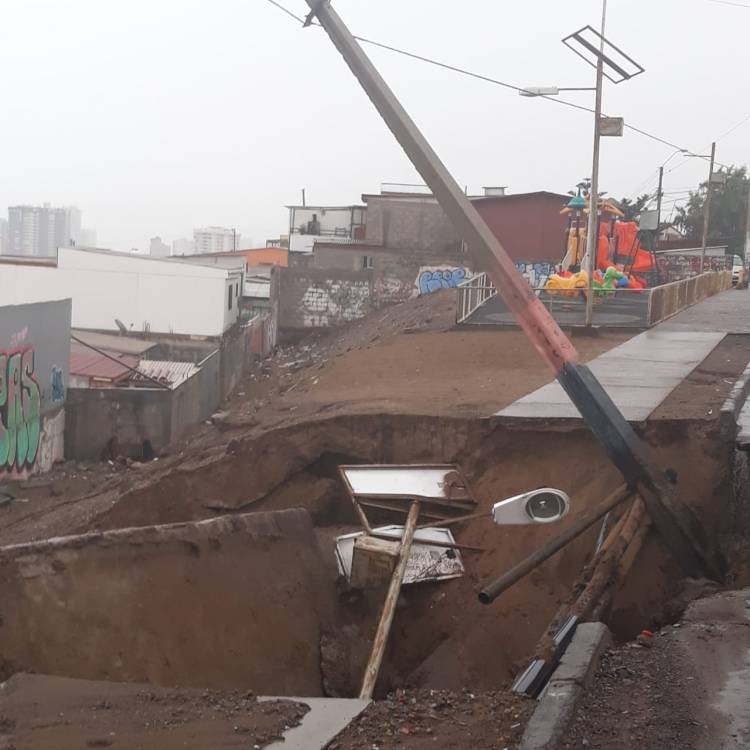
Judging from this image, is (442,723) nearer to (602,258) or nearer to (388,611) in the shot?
(388,611)

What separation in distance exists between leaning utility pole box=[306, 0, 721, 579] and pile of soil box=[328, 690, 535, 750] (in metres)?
3.60

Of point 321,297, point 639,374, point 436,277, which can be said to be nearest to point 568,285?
point 639,374

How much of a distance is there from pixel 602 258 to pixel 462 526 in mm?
21526

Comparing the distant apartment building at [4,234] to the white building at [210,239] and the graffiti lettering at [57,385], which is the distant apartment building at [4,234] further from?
the graffiti lettering at [57,385]

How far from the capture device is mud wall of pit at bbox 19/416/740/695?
27.9 ft

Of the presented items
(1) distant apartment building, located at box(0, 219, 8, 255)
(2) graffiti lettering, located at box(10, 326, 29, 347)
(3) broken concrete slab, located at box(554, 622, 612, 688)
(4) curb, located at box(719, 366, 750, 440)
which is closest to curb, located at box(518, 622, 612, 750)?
(3) broken concrete slab, located at box(554, 622, 612, 688)

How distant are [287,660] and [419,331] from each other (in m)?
14.7

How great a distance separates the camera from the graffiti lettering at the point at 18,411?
17.3 m

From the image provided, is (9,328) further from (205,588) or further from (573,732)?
(573,732)

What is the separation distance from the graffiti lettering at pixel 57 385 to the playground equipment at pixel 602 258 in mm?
10812

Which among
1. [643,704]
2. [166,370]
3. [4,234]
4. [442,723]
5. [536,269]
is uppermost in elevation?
[4,234]

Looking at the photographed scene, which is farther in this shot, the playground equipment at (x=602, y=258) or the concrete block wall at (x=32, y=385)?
the playground equipment at (x=602, y=258)

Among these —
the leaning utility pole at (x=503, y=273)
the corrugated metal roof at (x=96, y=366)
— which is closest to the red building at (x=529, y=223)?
the corrugated metal roof at (x=96, y=366)

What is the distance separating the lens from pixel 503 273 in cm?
881
